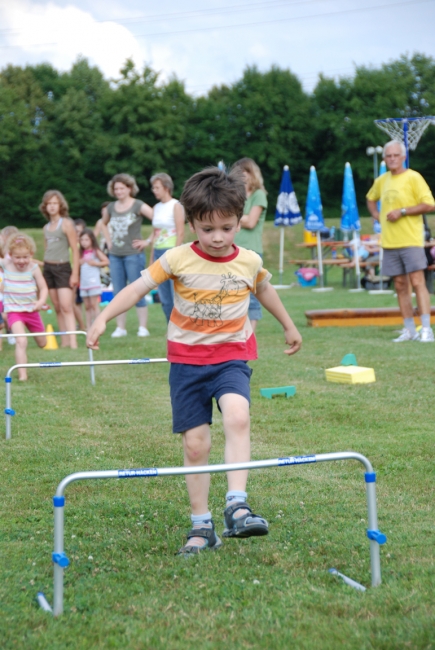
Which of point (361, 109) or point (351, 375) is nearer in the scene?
point (351, 375)

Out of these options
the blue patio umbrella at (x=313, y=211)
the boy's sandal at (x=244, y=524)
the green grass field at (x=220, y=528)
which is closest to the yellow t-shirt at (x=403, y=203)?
the green grass field at (x=220, y=528)

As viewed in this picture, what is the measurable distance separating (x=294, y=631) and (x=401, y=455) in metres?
2.58

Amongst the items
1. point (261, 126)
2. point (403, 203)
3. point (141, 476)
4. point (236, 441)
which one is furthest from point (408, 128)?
point (261, 126)

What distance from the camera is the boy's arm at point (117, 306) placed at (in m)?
3.73

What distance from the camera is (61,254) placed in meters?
11.8

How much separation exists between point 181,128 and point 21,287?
48.9 meters

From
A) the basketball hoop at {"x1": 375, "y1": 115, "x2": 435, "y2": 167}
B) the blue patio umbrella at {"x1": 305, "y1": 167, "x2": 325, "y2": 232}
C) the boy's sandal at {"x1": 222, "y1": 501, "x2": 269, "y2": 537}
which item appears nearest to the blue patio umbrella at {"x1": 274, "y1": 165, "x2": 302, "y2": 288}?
the blue patio umbrella at {"x1": 305, "y1": 167, "x2": 325, "y2": 232}

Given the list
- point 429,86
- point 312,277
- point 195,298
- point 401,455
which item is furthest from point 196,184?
point 429,86

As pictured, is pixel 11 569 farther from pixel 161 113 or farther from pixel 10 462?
pixel 161 113

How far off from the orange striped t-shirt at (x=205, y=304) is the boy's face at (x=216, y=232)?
10 centimetres

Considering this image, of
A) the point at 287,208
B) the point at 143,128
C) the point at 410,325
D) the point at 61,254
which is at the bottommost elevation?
the point at 410,325

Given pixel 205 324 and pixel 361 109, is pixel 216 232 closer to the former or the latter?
pixel 205 324

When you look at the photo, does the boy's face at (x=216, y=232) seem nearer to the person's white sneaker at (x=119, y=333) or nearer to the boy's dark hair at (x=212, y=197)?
the boy's dark hair at (x=212, y=197)

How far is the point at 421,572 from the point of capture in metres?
3.32
